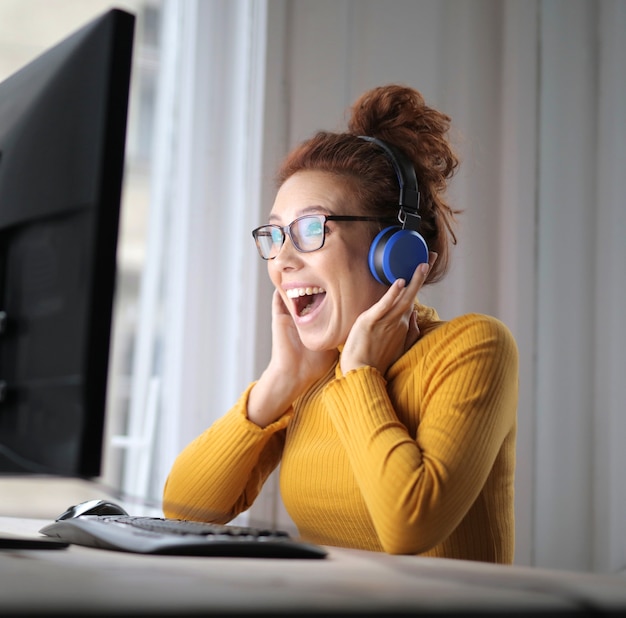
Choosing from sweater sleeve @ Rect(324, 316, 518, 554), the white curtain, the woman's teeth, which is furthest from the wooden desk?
the white curtain

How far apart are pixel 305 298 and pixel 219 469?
1.11 feet

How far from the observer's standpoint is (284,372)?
138 centimetres

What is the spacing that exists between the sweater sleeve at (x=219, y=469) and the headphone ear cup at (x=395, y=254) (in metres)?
0.35

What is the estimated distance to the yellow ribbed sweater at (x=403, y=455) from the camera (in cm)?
98

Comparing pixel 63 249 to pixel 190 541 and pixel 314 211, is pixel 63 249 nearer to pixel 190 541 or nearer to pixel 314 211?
pixel 190 541

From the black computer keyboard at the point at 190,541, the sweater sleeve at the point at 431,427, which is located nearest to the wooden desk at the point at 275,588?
the black computer keyboard at the point at 190,541

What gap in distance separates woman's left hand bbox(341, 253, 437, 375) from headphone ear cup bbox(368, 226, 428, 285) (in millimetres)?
→ 16

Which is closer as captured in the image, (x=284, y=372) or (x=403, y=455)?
(x=403, y=455)

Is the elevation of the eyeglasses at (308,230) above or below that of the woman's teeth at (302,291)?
above

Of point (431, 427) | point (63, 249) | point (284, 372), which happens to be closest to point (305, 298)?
point (284, 372)

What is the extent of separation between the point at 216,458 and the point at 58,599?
1004mm

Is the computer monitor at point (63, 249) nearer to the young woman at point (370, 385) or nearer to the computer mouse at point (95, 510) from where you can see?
the computer mouse at point (95, 510)

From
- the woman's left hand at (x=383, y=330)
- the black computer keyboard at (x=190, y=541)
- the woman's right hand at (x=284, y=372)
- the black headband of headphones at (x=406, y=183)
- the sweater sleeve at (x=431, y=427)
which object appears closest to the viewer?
the black computer keyboard at (x=190, y=541)

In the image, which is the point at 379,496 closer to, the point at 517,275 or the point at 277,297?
the point at 277,297
